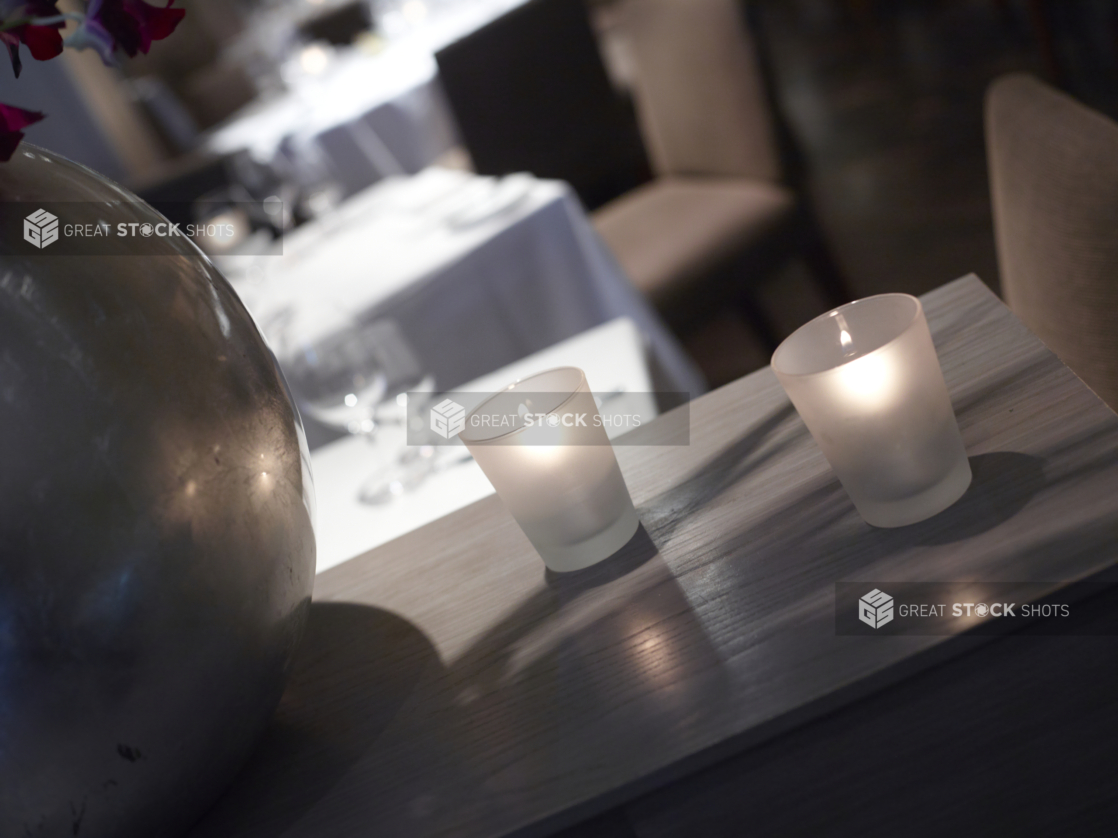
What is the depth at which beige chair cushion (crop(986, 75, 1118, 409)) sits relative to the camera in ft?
1.80

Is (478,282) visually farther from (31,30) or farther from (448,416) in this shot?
(31,30)

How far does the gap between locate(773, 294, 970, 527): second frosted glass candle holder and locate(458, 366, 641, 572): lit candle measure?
0.30 feet

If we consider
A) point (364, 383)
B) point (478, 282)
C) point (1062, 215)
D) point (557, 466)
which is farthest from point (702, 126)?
point (557, 466)

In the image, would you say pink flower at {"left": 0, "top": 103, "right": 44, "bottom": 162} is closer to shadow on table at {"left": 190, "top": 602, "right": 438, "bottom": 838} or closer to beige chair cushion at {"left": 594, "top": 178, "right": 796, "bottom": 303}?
shadow on table at {"left": 190, "top": 602, "right": 438, "bottom": 838}

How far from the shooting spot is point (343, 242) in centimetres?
178

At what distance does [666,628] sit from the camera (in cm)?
41

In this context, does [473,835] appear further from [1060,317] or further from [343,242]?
[343,242]

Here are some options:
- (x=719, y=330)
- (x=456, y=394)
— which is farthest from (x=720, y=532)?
(x=719, y=330)

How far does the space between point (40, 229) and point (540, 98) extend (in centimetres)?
218

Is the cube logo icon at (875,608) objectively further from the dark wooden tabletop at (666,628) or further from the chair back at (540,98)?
the chair back at (540,98)

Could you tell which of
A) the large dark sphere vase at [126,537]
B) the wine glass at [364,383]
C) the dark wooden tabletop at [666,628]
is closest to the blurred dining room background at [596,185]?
the wine glass at [364,383]

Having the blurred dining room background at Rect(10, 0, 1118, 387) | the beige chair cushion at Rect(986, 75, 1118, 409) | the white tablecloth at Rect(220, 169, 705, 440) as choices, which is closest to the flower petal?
the beige chair cushion at Rect(986, 75, 1118, 409)

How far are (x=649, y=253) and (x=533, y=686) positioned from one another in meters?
1.61

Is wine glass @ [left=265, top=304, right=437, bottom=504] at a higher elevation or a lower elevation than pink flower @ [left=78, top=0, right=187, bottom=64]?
lower
